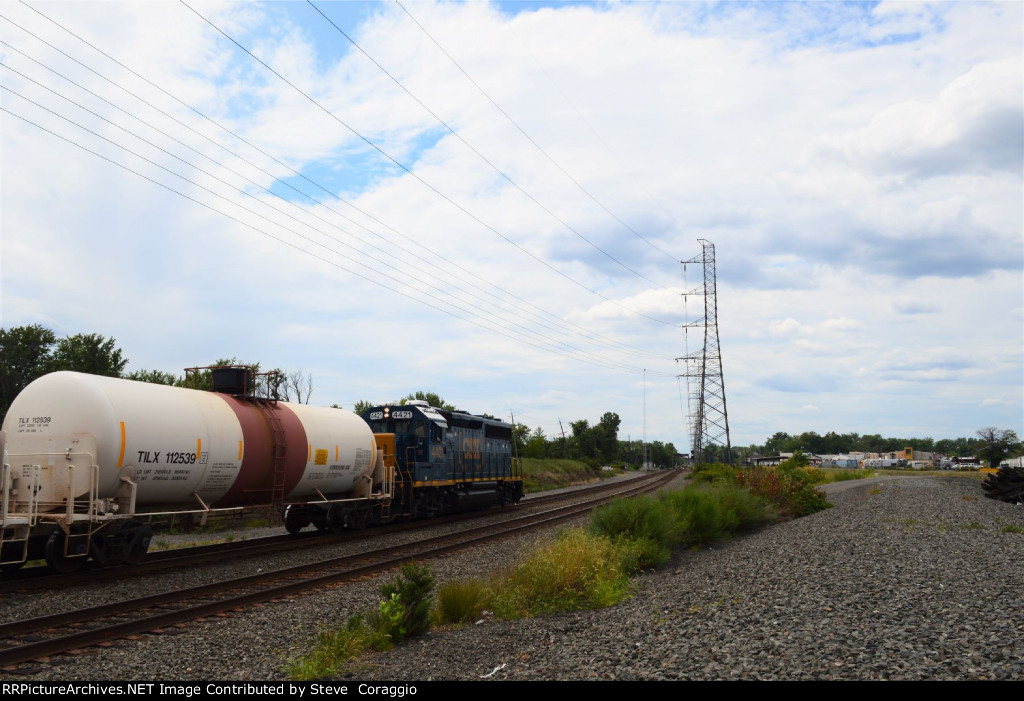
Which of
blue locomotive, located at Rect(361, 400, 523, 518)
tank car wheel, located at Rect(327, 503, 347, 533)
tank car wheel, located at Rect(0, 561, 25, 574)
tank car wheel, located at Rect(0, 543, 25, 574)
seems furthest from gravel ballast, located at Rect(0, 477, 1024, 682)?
blue locomotive, located at Rect(361, 400, 523, 518)

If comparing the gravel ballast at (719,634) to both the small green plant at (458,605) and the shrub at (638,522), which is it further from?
the shrub at (638,522)

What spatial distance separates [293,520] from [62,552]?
814 centimetres

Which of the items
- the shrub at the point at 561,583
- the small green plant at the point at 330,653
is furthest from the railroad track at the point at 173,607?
the shrub at the point at 561,583

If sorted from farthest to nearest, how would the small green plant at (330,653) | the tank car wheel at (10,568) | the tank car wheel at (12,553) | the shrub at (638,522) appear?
the shrub at (638,522)
the tank car wheel at (10,568)
the tank car wheel at (12,553)
the small green plant at (330,653)

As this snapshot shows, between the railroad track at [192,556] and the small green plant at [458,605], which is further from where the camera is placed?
the railroad track at [192,556]

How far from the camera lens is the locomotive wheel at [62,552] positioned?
1375 centimetres

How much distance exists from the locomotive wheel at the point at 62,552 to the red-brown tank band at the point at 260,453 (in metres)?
3.31

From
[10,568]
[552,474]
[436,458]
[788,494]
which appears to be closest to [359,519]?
[436,458]

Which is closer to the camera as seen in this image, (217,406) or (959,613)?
(959,613)

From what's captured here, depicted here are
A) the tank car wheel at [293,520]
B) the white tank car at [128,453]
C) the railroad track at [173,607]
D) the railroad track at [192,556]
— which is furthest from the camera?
the tank car wheel at [293,520]
